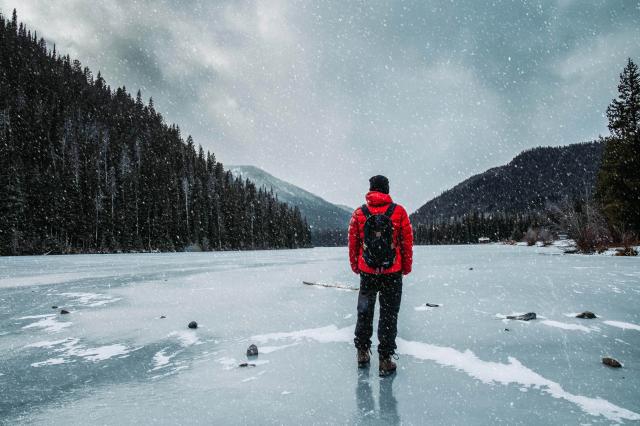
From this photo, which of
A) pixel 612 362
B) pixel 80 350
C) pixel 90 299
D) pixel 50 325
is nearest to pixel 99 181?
pixel 90 299

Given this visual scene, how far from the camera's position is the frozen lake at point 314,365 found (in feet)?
10.1

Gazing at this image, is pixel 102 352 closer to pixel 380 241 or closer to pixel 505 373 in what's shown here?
pixel 380 241

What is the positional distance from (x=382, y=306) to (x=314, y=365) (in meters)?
1.13

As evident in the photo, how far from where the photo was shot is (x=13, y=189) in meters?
52.4

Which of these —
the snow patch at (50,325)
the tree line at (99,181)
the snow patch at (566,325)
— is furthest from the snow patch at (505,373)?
the tree line at (99,181)

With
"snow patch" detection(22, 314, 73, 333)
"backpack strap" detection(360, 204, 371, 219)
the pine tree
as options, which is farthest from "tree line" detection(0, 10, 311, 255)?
the pine tree

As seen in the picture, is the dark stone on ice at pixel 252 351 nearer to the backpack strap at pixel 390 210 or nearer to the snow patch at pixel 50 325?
the backpack strap at pixel 390 210

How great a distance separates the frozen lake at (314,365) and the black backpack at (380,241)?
1294 millimetres

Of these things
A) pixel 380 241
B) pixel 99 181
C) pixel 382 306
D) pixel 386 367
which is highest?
pixel 99 181

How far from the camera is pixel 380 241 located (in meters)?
4.23

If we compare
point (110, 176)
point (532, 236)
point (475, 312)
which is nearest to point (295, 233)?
point (110, 176)

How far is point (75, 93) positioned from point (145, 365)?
5495 inches

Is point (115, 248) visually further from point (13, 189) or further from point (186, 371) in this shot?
point (186, 371)

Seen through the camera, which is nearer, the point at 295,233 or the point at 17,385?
the point at 17,385
